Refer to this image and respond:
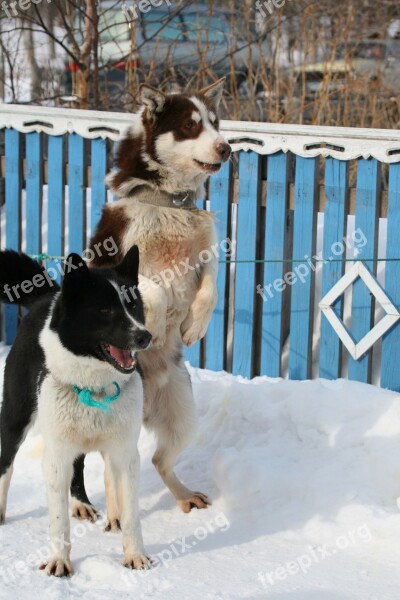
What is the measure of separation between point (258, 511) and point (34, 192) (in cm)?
313

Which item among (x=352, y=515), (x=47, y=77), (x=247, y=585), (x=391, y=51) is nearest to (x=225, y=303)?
(x=352, y=515)

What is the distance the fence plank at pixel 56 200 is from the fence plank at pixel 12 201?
11.1 inches

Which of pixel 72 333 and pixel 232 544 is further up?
pixel 72 333

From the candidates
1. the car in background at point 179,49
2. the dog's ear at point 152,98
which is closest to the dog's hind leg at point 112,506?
the dog's ear at point 152,98

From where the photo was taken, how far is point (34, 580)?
10.2ft

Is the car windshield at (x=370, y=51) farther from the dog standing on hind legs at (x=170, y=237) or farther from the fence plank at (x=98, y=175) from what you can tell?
the dog standing on hind legs at (x=170, y=237)

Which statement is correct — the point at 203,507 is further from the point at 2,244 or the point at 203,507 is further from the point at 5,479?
the point at 2,244

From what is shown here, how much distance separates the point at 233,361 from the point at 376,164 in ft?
4.86

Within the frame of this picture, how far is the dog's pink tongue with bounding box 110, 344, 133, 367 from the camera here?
10.1ft

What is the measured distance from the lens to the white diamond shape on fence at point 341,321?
4.72m

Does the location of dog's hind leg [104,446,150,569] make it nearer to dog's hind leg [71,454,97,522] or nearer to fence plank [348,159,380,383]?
dog's hind leg [71,454,97,522]

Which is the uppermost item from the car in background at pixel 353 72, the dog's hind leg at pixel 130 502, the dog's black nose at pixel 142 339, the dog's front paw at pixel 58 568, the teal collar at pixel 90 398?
the car in background at pixel 353 72

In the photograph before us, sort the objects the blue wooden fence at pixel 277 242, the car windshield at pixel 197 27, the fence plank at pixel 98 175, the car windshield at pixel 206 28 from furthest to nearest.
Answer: the car windshield at pixel 206 28, the car windshield at pixel 197 27, the fence plank at pixel 98 175, the blue wooden fence at pixel 277 242

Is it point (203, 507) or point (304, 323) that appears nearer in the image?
point (203, 507)
